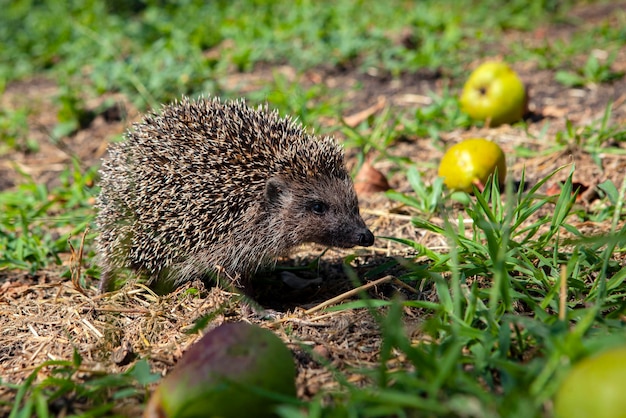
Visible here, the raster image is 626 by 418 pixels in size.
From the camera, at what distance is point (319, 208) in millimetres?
4859

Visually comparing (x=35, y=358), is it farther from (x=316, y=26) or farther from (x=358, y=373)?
(x=316, y=26)

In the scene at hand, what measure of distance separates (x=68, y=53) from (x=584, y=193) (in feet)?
30.4

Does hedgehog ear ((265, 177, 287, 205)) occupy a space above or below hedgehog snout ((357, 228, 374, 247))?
above

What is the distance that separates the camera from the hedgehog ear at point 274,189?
474cm

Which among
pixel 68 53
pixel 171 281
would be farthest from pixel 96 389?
pixel 68 53

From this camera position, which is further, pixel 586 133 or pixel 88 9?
pixel 88 9

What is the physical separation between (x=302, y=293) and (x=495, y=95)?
344 centimetres

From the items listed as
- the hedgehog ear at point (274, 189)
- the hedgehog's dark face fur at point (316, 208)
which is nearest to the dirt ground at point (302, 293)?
the hedgehog's dark face fur at point (316, 208)

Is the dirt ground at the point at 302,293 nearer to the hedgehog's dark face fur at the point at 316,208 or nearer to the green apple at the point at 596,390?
the hedgehog's dark face fur at the point at 316,208

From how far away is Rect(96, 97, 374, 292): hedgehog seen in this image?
4633mm

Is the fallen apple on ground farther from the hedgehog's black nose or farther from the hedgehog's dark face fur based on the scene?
the hedgehog's dark face fur

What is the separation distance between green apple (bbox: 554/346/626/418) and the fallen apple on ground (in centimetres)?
116

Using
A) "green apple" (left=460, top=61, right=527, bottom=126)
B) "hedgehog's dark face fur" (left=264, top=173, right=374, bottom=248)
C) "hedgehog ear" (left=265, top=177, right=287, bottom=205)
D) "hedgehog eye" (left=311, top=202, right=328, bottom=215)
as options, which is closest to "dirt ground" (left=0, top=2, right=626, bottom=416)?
"green apple" (left=460, top=61, right=527, bottom=126)

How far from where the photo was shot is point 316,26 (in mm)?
9828
